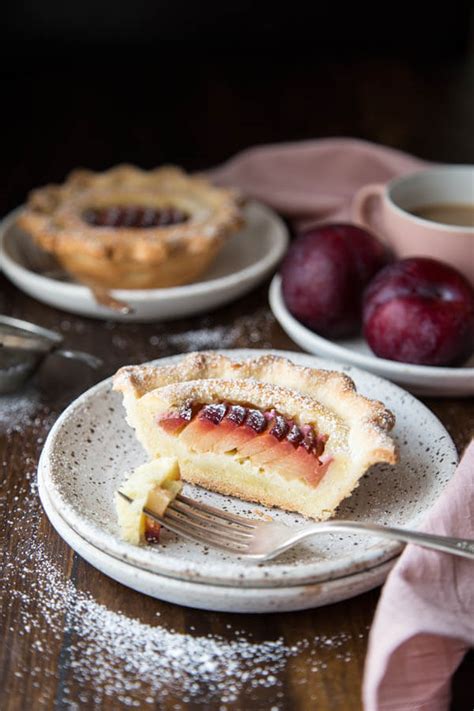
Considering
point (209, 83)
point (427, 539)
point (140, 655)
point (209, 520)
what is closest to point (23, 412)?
A: point (209, 520)

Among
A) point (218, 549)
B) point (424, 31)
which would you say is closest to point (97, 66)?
point (424, 31)

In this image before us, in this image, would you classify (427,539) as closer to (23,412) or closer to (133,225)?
(23,412)

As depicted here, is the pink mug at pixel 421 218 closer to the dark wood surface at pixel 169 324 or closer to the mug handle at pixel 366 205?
the mug handle at pixel 366 205

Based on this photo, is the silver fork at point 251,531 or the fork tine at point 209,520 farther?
the fork tine at point 209,520

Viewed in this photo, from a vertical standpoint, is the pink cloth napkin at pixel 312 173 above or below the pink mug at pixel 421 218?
below

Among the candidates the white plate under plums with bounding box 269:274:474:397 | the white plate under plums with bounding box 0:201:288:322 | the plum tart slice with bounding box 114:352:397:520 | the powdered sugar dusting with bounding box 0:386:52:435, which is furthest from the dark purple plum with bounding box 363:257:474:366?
the powdered sugar dusting with bounding box 0:386:52:435

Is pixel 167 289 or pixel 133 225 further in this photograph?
pixel 133 225

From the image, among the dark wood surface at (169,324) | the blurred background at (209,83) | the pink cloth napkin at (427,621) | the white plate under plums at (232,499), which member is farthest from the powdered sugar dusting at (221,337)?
the blurred background at (209,83)
